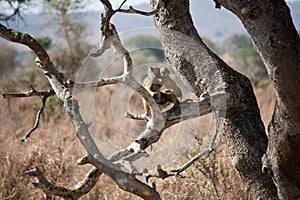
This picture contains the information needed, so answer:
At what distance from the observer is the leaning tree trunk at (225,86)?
247 centimetres

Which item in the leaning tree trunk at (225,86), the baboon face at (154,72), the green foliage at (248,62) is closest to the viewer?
the leaning tree trunk at (225,86)

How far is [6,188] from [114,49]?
6.87 ft

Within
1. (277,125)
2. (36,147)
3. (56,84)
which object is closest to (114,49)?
(56,84)

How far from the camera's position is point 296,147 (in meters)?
2.11

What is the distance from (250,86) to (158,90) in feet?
1.50

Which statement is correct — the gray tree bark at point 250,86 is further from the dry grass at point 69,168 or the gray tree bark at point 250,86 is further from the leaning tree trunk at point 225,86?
the dry grass at point 69,168

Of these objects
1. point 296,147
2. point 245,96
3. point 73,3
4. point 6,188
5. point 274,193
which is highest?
point 73,3

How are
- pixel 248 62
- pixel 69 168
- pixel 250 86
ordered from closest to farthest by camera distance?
pixel 250 86 < pixel 69 168 < pixel 248 62

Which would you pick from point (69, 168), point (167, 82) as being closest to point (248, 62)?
point (69, 168)

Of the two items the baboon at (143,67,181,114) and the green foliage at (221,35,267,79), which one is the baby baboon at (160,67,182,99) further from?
the green foliage at (221,35,267,79)

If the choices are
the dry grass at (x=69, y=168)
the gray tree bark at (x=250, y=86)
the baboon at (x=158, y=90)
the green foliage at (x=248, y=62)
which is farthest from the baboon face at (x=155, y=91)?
the green foliage at (x=248, y=62)

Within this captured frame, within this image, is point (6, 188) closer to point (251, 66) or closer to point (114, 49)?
point (114, 49)

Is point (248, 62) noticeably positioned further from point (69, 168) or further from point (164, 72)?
point (164, 72)

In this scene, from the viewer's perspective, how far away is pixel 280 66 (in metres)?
1.87
